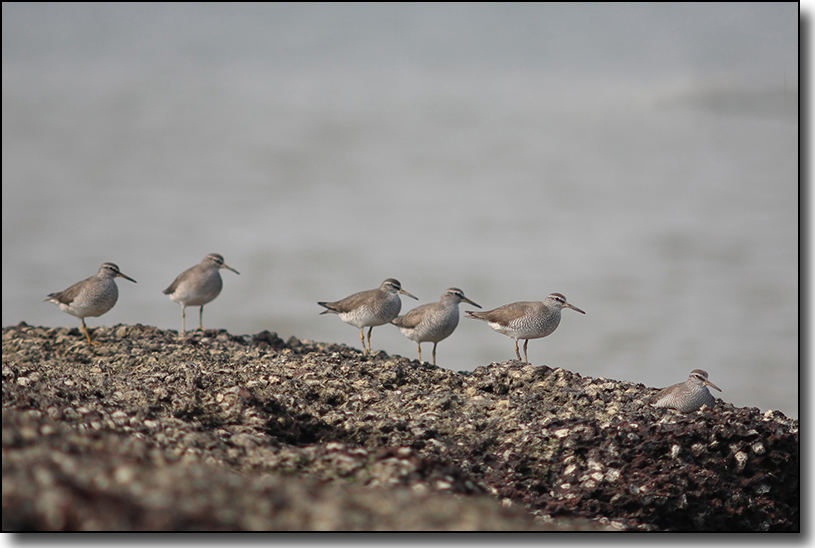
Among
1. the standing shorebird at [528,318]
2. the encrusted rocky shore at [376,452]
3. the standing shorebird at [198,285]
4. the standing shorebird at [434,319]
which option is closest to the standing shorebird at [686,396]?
the encrusted rocky shore at [376,452]

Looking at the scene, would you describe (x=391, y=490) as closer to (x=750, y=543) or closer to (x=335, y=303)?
(x=750, y=543)

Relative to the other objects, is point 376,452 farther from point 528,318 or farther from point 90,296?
point 90,296

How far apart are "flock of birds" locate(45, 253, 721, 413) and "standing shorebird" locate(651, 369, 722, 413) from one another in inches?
92.5

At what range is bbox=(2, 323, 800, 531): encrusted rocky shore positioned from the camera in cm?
405

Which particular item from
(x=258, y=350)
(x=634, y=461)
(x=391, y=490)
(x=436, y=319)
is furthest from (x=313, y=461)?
(x=436, y=319)

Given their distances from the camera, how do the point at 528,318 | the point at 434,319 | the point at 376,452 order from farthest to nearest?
the point at 434,319 < the point at 528,318 < the point at 376,452

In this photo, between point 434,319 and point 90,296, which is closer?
point 434,319

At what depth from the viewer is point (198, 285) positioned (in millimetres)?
16312

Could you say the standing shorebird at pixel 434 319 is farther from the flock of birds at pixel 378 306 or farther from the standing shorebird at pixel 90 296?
the standing shorebird at pixel 90 296

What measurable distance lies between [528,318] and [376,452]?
244 inches

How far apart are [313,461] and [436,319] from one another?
742 centimetres

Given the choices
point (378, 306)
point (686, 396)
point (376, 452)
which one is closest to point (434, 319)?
point (378, 306)

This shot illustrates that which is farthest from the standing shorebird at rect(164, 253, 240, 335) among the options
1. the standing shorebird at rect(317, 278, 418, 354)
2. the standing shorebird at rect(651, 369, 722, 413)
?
the standing shorebird at rect(651, 369, 722, 413)

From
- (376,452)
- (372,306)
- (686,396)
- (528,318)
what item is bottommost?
(376,452)
